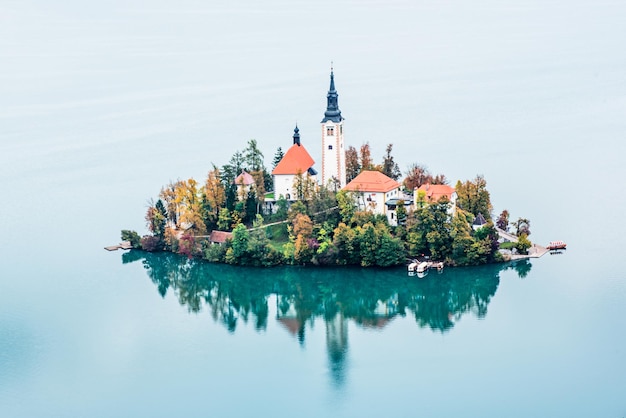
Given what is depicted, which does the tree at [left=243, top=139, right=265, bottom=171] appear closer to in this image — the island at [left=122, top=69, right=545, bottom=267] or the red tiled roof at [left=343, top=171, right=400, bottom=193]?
the island at [left=122, top=69, right=545, bottom=267]

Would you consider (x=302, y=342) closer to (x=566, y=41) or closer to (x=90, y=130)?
(x=90, y=130)

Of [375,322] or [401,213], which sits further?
[401,213]

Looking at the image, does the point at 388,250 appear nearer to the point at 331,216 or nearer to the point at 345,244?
the point at 345,244

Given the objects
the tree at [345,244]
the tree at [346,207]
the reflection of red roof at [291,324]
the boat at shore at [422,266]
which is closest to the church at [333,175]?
the tree at [346,207]

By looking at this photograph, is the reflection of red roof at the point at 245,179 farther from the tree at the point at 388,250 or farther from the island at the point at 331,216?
the tree at the point at 388,250

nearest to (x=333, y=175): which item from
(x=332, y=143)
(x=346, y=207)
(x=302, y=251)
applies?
(x=332, y=143)

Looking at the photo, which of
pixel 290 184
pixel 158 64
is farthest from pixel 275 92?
pixel 290 184
